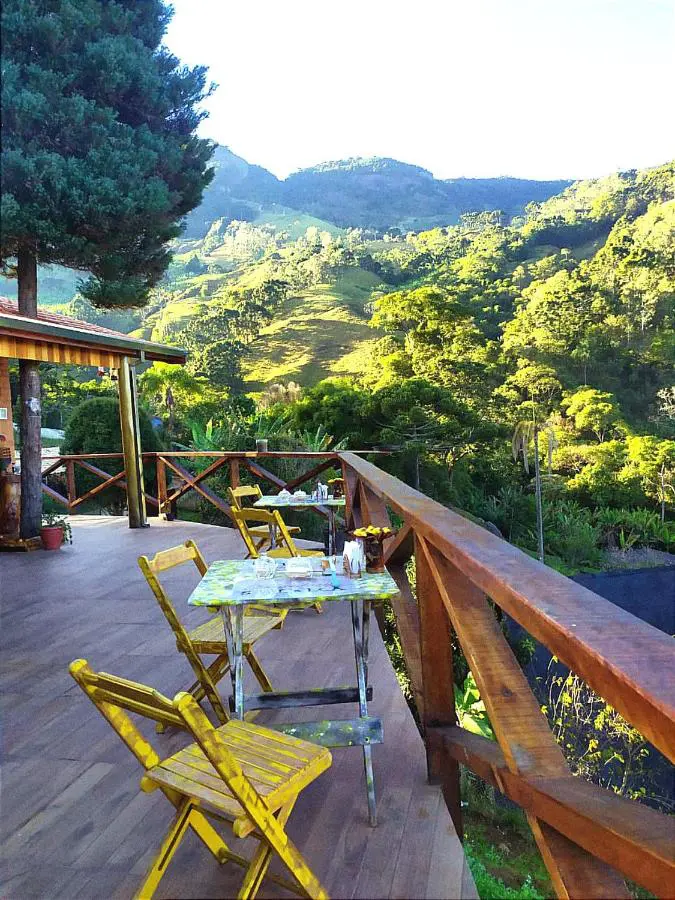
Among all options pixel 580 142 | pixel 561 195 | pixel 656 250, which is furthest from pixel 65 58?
pixel 580 142

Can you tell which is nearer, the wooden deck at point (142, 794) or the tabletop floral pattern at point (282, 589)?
the wooden deck at point (142, 794)

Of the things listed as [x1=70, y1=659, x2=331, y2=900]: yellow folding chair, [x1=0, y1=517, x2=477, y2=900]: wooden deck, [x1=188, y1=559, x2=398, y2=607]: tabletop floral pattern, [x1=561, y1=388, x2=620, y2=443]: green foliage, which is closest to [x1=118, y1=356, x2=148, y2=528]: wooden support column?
[x1=0, y1=517, x2=477, y2=900]: wooden deck

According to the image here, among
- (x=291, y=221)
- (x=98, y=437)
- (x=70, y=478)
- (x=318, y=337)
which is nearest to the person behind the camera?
(x=70, y=478)

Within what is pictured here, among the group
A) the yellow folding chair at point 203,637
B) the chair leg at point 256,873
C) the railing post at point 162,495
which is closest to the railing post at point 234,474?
the railing post at point 162,495

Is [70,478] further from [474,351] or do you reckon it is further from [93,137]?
[474,351]

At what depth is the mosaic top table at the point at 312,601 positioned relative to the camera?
55.9 inches

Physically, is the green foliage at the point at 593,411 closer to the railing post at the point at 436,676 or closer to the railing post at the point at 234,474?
the railing post at the point at 234,474

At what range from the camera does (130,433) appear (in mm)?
5363

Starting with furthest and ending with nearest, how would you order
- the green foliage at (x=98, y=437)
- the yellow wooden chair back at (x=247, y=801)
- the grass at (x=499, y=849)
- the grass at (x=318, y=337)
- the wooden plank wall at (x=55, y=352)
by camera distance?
1. the grass at (x=318, y=337)
2. the green foliage at (x=98, y=437)
3. the wooden plank wall at (x=55, y=352)
4. the grass at (x=499, y=849)
5. the yellow wooden chair back at (x=247, y=801)

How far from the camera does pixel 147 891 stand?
1075mm

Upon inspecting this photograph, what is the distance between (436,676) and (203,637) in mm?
791

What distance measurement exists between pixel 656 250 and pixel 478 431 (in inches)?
448

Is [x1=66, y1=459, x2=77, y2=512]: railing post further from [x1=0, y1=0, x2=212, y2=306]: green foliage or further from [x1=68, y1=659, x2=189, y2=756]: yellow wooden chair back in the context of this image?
[x1=68, y1=659, x2=189, y2=756]: yellow wooden chair back

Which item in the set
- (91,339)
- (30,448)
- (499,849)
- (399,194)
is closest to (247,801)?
(499,849)
